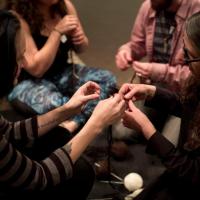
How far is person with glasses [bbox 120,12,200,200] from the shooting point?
126 centimetres

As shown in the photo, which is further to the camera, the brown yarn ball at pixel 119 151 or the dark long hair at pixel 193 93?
the brown yarn ball at pixel 119 151

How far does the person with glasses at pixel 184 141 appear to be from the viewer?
1256 millimetres

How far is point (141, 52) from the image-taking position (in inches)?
85.9

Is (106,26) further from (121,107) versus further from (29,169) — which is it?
(29,169)

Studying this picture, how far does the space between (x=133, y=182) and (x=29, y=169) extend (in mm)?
729

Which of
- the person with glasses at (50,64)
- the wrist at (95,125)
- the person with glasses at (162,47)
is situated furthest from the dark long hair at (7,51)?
the person with glasses at (162,47)

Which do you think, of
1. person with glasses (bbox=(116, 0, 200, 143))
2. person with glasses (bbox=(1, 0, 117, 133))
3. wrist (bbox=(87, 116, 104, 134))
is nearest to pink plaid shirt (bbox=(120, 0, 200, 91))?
person with glasses (bbox=(116, 0, 200, 143))

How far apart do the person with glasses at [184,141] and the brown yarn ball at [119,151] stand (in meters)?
0.63

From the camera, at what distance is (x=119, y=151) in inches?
79.9

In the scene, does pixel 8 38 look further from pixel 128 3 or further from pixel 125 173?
pixel 128 3

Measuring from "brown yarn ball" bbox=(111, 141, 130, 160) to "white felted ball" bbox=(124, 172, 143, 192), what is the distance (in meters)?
0.24

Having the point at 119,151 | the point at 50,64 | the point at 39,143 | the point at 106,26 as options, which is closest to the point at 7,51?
the point at 39,143

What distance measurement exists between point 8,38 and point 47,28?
0.93 m

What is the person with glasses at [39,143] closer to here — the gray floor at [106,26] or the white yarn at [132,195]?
the white yarn at [132,195]
